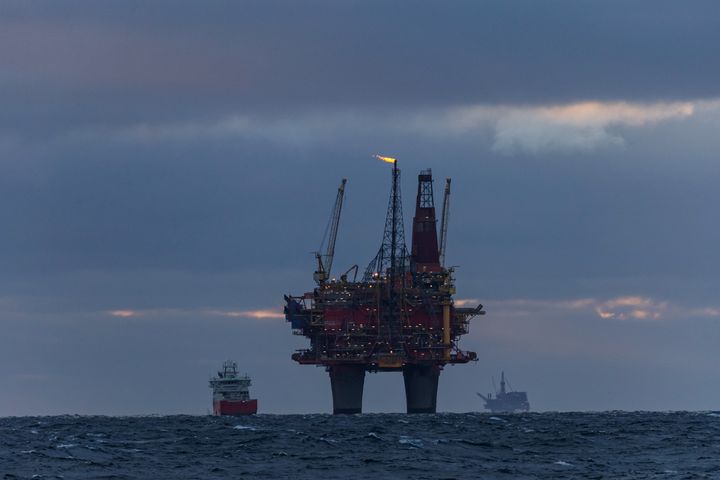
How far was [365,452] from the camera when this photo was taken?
10612 cm

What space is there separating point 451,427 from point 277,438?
2824 cm

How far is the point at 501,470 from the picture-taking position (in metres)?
93.4

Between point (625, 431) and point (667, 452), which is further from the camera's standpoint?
point (625, 431)

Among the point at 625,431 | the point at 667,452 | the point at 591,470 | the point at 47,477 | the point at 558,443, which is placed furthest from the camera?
the point at 625,431

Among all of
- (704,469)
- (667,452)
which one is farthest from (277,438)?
(704,469)

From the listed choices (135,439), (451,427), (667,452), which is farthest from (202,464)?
(451,427)

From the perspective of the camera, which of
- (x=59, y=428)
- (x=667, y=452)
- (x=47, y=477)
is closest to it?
(x=47, y=477)

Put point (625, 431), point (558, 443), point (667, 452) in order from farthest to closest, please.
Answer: point (625, 431), point (558, 443), point (667, 452)

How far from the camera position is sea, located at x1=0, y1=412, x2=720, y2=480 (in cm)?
9094

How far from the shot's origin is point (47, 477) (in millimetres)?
86312

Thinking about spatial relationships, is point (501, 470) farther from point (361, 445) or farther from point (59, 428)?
point (59, 428)

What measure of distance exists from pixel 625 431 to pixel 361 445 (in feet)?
116

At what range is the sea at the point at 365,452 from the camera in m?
90.9

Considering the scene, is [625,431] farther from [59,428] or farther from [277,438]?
[59,428]
